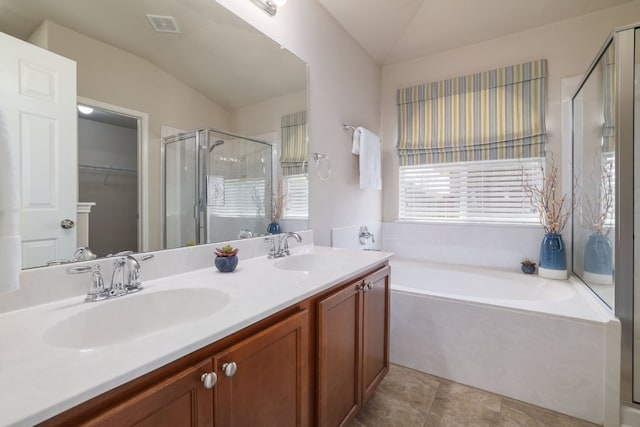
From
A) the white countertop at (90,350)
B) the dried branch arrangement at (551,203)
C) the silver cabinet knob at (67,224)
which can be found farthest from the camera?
the dried branch arrangement at (551,203)

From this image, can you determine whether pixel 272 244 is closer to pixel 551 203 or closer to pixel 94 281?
pixel 94 281

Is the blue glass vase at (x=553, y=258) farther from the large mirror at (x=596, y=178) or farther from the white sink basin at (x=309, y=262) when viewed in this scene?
the white sink basin at (x=309, y=262)

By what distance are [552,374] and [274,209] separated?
70.7 inches

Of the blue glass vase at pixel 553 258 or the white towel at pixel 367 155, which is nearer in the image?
the blue glass vase at pixel 553 258

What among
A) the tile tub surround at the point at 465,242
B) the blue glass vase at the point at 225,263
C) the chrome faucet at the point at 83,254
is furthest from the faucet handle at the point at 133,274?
the tile tub surround at the point at 465,242

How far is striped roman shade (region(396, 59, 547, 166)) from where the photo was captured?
2.42m

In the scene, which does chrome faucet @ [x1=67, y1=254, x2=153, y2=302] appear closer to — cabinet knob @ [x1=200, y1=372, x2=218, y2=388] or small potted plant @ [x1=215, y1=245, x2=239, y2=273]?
small potted plant @ [x1=215, y1=245, x2=239, y2=273]

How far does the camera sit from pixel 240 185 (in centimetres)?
157

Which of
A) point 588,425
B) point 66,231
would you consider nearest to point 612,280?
point 588,425

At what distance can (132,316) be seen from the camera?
930 millimetres

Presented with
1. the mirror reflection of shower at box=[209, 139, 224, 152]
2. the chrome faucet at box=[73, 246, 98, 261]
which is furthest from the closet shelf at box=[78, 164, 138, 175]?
the mirror reflection of shower at box=[209, 139, 224, 152]

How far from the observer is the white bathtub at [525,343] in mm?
1524

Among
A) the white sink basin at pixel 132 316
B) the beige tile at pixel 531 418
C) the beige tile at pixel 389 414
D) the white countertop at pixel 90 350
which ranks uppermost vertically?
the white countertop at pixel 90 350

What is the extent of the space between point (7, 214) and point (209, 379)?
53cm
